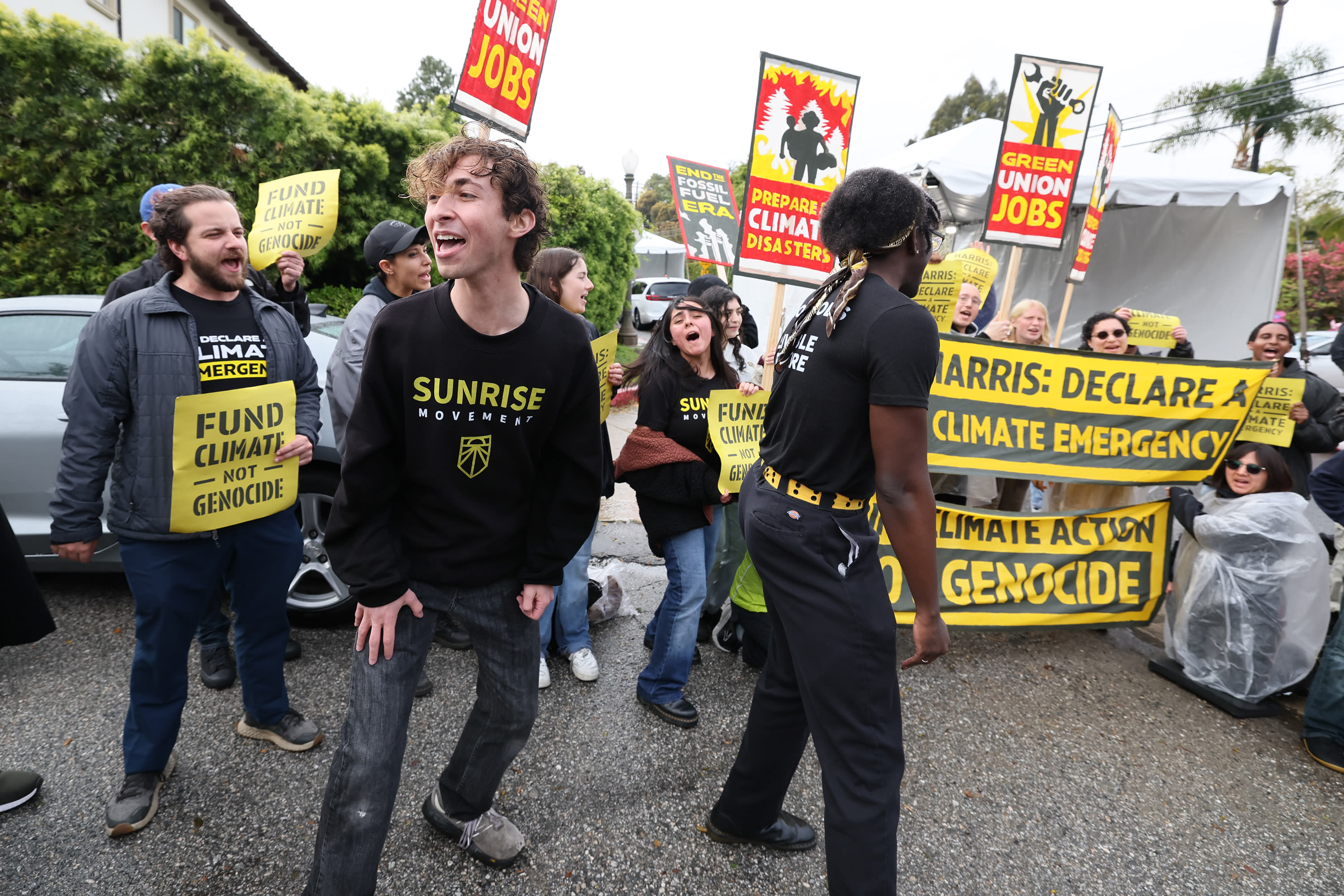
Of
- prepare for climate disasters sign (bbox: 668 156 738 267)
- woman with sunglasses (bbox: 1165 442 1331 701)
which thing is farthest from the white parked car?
woman with sunglasses (bbox: 1165 442 1331 701)

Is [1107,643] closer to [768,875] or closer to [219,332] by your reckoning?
[768,875]

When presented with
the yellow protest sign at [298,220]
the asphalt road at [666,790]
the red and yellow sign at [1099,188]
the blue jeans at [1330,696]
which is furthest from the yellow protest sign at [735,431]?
the red and yellow sign at [1099,188]

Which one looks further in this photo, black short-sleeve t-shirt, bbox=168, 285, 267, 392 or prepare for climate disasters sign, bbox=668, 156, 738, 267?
prepare for climate disasters sign, bbox=668, 156, 738, 267

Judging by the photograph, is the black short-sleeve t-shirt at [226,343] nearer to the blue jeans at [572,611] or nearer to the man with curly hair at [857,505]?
the blue jeans at [572,611]

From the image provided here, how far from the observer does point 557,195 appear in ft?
33.5

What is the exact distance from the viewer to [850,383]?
5.71 ft

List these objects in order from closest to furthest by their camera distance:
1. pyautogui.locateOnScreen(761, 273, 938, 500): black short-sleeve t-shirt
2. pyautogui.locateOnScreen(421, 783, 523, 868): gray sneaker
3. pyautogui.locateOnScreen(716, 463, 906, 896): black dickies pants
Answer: pyautogui.locateOnScreen(761, 273, 938, 500): black short-sleeve t-shirt, pyautogui.locateOnScreen(716, 463, 906, 896): black dickies pants, pyautogui.locateOnScreen(421, 783, 523, 868): gray sneaker

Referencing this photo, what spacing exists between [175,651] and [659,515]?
178cm

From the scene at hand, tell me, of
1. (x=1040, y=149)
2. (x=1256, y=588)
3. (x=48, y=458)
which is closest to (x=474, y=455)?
(x=48, y=458)

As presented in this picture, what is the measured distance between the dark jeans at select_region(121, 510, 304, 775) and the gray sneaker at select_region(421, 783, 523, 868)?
0.93 m

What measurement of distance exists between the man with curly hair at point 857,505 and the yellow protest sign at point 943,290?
2.75 meters

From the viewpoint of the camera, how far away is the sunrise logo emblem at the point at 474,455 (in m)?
1.73

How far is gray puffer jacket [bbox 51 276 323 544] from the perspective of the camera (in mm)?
2254

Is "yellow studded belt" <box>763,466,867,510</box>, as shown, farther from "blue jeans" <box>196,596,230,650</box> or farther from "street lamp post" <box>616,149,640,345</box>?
"street lamp post" <box>616,149,640,345</box>
